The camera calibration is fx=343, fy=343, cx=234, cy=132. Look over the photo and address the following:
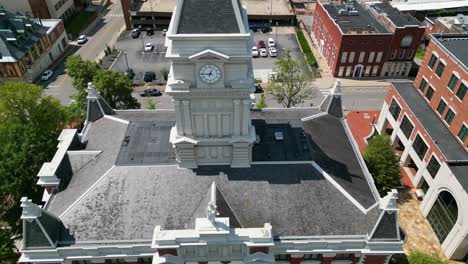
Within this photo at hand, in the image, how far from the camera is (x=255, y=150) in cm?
4247

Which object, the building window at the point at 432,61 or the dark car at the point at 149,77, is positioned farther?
the dark car at the point at 149,77

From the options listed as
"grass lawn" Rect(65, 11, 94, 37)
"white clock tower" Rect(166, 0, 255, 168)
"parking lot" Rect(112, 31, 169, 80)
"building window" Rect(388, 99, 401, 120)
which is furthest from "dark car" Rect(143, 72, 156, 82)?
"building window" Rect(388, 99, 401, 120)

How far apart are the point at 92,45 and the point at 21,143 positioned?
69.2 m

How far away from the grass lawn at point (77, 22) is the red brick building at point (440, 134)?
335 ft

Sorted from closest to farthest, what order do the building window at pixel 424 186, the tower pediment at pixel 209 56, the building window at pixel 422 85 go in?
the tower pediment at pixel 209 56, the building window at pixel 424 186, the building window at pixel 422 85

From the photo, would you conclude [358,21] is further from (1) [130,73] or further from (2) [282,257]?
(2) [282,257]

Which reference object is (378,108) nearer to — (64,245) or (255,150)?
(255,150)

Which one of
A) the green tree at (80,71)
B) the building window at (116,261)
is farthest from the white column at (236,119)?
the green tree at (80,71)

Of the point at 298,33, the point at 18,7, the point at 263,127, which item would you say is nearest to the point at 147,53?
the point at 18,7

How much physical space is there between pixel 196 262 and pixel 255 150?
1461cm

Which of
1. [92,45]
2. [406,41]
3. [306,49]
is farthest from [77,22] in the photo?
[406,41]

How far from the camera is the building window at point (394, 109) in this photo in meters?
68.8

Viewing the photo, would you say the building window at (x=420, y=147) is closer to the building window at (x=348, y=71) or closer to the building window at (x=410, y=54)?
the building window at (x=348, y=71)

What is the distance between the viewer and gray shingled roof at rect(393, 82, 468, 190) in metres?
54.2
